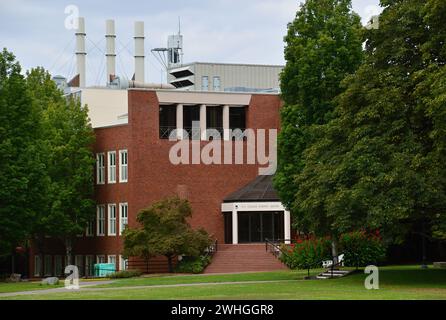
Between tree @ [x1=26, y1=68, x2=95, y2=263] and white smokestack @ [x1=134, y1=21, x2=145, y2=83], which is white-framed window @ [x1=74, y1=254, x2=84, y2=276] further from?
white smokestack @ [x1=134, y1=21, x2=145, y2=83]

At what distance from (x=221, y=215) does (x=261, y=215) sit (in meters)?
2.79

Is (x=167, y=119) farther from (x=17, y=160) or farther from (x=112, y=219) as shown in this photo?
(x=17, y=160)

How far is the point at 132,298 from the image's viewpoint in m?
43.9

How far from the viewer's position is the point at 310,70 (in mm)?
62500

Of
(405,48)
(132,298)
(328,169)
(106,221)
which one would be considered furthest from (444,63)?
(106,221)

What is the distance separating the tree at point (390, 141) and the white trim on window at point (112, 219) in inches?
1043

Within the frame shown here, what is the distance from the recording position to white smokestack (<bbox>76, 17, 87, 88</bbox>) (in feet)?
362

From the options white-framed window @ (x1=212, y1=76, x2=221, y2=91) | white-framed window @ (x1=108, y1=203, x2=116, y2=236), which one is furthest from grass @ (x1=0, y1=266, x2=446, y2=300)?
white-framed window @ (x1=212, y1=76, x2=221, y2=91)

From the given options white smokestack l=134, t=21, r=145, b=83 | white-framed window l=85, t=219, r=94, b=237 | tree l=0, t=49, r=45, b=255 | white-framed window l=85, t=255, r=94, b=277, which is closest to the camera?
tree l=0, t=49, r=45, b=255

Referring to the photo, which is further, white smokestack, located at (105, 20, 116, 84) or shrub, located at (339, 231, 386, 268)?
white smokestack, located at (105, 20, 116, 84)

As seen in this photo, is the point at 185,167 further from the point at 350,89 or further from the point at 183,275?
the point at 350,89

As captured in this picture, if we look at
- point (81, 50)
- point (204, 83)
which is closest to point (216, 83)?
point (204, 83)

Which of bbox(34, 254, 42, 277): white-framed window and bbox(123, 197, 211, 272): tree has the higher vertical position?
bbox(123, 197, 211, 272): tree

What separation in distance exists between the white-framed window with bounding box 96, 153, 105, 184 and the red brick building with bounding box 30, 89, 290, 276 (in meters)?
0.07
